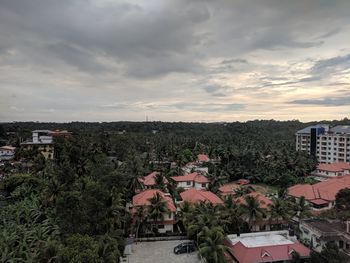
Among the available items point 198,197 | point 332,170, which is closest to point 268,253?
point 198,197

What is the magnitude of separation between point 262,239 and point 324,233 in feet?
16.6

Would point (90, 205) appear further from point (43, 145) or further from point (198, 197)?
point (43, 145)

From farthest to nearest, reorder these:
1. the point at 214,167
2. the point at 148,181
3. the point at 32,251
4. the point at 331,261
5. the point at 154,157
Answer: the point at 154,157 → the point at 214,167 → the point at 148,181 → the point at 32,251 → the point at 331,261

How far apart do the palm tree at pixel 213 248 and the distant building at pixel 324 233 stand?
28.0ft

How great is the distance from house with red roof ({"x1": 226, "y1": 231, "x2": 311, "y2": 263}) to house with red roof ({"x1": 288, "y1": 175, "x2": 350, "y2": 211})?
14.3m

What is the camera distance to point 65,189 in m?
36.7

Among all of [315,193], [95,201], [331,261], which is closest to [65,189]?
[95,201]

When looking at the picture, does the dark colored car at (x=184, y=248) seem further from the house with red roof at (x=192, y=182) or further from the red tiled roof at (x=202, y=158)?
the red tiled roof at (x=202, y=158)

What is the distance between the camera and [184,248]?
27656 millimetres

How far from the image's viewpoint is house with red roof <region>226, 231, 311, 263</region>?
24.1m

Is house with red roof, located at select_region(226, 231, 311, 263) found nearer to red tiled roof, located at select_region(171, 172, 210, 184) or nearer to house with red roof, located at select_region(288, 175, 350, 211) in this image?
house with red roof, located at select_region(288, 175, 350, 211)

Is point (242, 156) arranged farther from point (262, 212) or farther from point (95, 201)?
point (95, 201)

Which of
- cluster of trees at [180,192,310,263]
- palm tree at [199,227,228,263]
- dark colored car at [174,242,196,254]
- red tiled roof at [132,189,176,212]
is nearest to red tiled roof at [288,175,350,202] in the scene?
cluster of trees at [180,192,310,263]

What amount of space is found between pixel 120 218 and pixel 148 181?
58.3 ft
